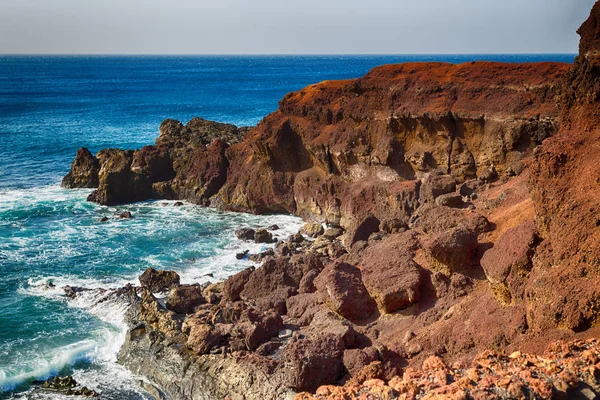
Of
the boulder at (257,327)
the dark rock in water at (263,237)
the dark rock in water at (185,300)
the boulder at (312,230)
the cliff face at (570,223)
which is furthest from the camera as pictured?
the boulder at (312,230)

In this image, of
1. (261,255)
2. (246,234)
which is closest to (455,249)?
(261,255)

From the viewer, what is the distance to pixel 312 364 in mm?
15367

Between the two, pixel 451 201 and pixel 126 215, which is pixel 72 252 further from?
pixel 451 201

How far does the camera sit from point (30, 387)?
19.0 m

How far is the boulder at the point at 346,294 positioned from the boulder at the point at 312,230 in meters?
12.8

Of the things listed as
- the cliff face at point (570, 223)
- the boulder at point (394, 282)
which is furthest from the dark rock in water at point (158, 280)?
the cliff face at point (570, 223)

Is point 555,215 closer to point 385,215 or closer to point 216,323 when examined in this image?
point 216,323

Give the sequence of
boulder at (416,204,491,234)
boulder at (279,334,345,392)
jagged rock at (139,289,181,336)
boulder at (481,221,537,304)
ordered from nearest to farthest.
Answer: boulder at (481,221,537,304), boulder at (279,334,345,392), boulder at (416,204,491,234), jagged rock at (139,289,181,336)

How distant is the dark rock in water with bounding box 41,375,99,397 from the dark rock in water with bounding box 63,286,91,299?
694 cm

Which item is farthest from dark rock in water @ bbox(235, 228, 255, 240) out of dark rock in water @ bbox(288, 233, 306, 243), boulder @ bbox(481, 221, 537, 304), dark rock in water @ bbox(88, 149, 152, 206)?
boulder @ bbox(481, 221, 537, 304)

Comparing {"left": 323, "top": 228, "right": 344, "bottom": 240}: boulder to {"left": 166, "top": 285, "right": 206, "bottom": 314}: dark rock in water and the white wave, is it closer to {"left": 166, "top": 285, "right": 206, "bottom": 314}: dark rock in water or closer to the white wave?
{"left": 166, "top": 285, "right": 206, "bottom": 314}: dark rock in water

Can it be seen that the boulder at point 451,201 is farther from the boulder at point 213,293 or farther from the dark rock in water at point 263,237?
the dark rock in water at point 263,237

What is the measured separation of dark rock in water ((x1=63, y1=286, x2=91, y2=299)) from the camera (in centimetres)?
2572

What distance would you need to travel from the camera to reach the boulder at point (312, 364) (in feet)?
50.3
